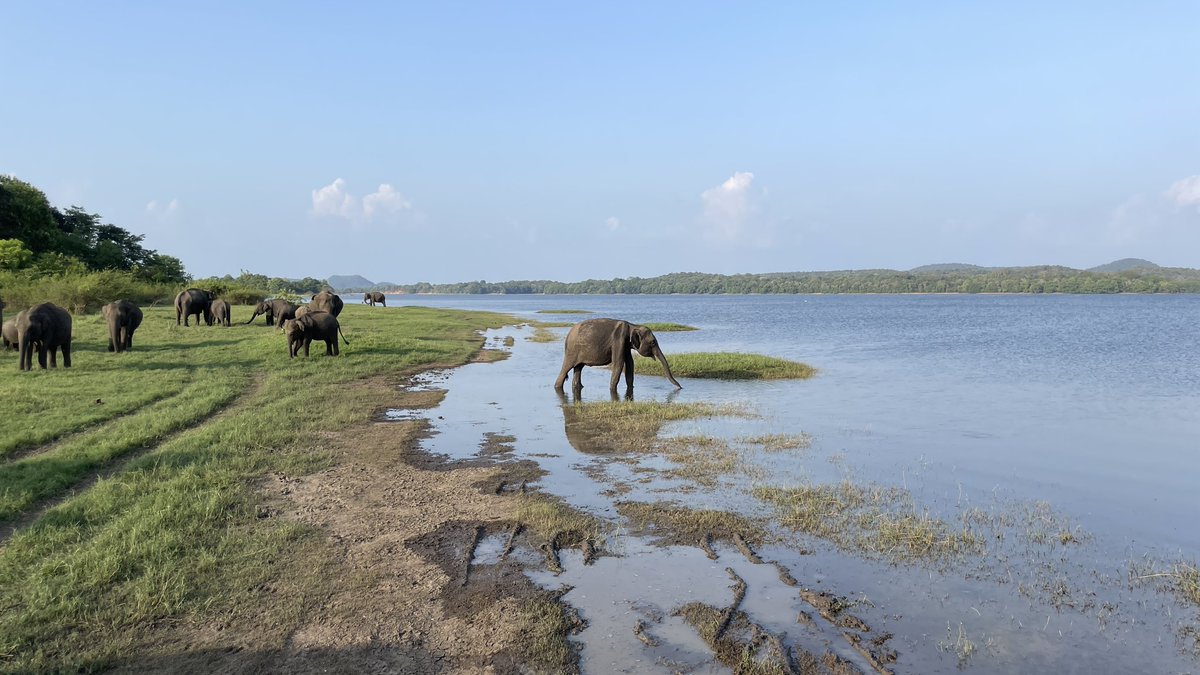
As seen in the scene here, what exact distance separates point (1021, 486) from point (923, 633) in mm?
6031

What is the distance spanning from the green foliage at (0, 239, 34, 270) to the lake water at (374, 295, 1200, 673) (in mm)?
29208

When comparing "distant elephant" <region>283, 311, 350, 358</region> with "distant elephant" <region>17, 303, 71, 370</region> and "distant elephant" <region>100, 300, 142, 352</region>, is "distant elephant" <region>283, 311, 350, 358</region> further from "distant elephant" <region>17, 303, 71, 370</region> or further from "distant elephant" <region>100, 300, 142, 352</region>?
"distant elephant" <region>17, 303, 71, 370</region>

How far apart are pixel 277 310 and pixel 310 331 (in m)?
11.6

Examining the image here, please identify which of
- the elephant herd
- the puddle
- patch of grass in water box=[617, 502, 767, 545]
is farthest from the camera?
the elephant herd

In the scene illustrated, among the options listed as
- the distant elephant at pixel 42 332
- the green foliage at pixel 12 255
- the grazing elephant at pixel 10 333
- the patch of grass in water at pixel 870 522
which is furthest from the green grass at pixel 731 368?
the green foliage at pixel 12 255

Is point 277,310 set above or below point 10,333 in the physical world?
above

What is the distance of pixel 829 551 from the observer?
8070mm

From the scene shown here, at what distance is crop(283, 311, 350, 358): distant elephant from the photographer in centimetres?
2330

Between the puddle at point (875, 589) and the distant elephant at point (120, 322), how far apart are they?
1771cm

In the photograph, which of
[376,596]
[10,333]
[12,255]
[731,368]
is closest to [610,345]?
[731,368]

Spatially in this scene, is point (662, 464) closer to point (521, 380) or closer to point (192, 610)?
point (192, 610)

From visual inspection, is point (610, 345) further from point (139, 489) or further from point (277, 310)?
point (277, 310)

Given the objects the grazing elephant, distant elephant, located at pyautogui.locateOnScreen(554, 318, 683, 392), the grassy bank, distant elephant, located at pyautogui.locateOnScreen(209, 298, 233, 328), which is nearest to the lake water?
distant elephant, located at pyautogui.locateOnScreen(554, 318, 683, 392)

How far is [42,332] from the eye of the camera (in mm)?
18625
